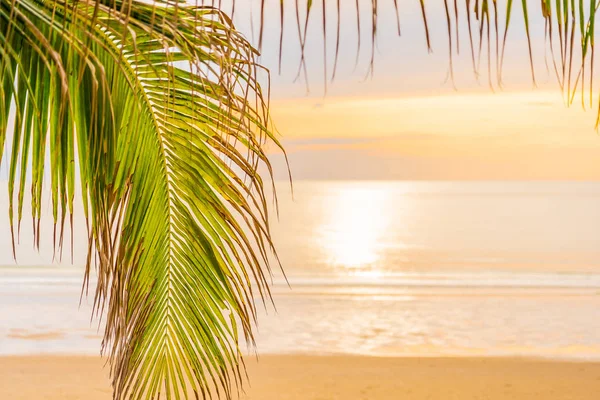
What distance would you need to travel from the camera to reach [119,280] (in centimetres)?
169

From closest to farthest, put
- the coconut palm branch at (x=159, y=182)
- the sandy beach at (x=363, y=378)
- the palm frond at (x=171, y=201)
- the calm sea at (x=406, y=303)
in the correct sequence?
the coconut palm branch at (x=159, y=182) < the palm frond at (x=171, y=201) < the sandy beach at (x=363, y=378) < the calm sea at (x=406, y=303)

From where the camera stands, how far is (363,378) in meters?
6.82

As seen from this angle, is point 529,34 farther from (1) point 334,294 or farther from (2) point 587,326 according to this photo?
(1) point 334,294

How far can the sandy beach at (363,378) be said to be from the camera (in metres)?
6.36

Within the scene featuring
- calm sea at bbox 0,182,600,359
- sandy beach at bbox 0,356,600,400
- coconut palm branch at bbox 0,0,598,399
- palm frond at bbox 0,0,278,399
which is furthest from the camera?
calm sea at bbox 0,182,600,359

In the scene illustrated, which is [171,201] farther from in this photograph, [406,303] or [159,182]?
[406,303]

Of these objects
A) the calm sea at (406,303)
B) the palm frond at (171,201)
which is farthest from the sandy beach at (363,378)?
the palm frond at (171,201)

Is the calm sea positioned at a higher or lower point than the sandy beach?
lower

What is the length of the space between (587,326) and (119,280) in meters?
9.22

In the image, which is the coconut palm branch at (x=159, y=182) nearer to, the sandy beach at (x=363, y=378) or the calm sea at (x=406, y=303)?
the calm sea at (x=406, y=303)

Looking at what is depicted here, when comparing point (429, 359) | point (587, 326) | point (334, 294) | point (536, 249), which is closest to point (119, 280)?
point (429, 359)

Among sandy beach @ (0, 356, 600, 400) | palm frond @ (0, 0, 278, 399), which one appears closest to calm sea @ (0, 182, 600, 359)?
sandy beach @ (0, 356, 600, 400)

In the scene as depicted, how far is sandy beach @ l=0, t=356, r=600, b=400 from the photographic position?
6363 mm

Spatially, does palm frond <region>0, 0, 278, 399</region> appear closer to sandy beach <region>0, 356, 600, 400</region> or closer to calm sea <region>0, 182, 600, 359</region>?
calm sea <region>0, 182, 600, 359</region>
